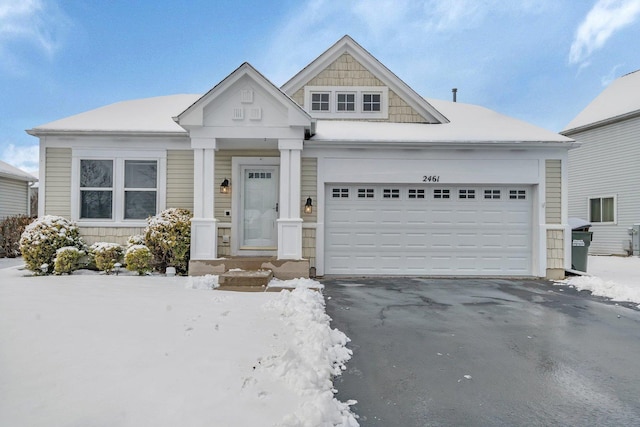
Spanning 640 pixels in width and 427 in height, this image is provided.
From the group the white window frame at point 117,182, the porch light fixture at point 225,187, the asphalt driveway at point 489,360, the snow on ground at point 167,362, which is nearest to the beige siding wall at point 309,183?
the porch light fixture at point 225,187

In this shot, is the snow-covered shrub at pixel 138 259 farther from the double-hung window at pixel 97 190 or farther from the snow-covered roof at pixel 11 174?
the snow-covered roof at pixel 11 174

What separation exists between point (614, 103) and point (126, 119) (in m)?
19.1

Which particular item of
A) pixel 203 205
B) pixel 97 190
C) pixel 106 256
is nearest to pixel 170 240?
pixel 203 205

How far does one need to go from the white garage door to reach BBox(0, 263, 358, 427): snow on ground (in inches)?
150

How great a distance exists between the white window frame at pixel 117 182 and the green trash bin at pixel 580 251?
10604 millimetres

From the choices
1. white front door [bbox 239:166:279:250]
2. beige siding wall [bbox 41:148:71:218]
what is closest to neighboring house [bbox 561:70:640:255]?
white front door [bbox 239:166:279:250]

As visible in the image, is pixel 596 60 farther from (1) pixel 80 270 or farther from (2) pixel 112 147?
(1) pixel 80 270

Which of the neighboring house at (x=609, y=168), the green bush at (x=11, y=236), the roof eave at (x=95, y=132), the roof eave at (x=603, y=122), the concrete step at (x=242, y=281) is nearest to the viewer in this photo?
the concrete step at (x=242, y=281)

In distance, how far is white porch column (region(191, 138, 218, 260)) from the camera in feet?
26.2

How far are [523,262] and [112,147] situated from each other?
1068cm

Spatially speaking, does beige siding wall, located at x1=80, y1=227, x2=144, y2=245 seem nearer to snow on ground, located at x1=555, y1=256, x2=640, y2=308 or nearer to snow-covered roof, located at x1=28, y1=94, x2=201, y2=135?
snow-covered roof, located at x1=28, y1=94, x2=201, y2=135

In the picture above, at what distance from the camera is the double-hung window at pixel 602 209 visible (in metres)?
14.7

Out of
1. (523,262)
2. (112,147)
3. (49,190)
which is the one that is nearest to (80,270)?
(49,190)

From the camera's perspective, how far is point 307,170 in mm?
8891
